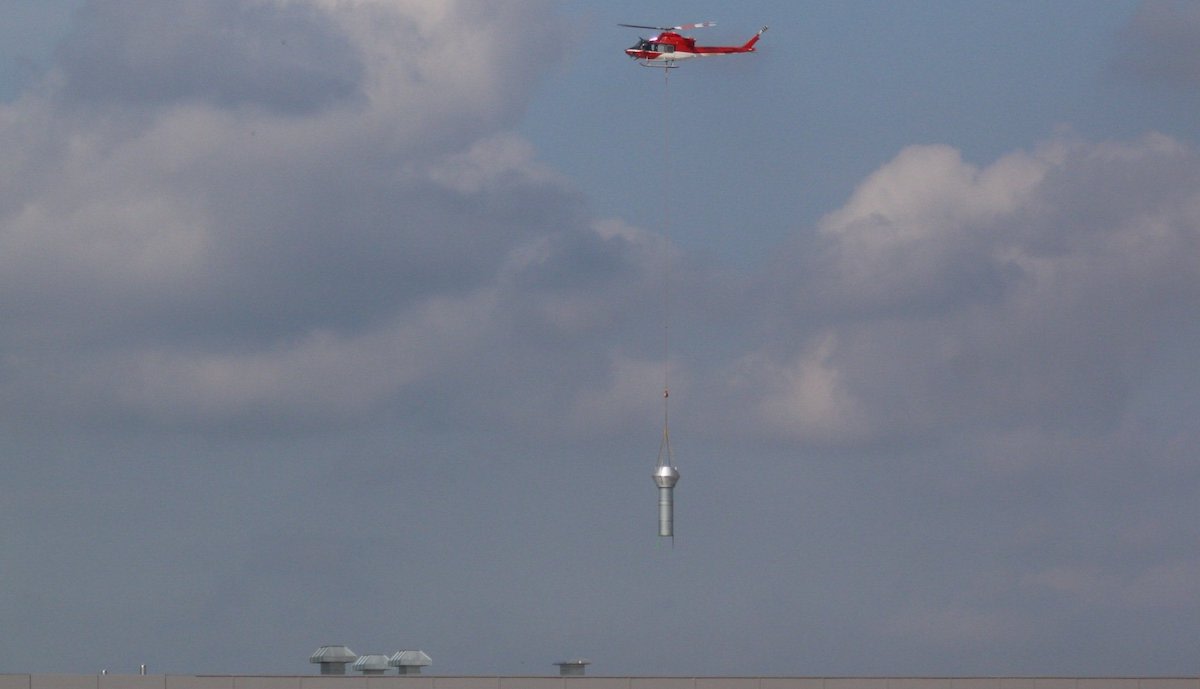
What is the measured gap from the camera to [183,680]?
72.6 meters

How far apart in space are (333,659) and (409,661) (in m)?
3.15

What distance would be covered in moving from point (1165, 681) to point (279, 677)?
35.6 meters

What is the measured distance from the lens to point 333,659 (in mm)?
77500

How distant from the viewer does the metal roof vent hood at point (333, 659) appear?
77.6m

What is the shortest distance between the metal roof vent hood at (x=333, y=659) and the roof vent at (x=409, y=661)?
1962mm

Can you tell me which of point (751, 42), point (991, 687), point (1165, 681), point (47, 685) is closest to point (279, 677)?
point (47, 685)

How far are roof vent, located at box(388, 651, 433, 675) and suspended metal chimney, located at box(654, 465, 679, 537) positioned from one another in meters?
11.4

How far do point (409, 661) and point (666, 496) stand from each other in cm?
1272

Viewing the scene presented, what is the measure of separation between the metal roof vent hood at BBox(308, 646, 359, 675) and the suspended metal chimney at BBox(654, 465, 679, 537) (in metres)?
14.1

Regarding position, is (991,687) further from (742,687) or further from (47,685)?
(47,685)

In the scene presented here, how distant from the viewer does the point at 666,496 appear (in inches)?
3049

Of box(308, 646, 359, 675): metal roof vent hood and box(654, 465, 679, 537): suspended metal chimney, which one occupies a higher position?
box(654, 465, 679, 537): suspended metal chimney

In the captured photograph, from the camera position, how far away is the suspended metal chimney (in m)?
77.0

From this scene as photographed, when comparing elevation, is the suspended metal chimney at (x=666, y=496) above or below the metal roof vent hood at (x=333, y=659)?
above
